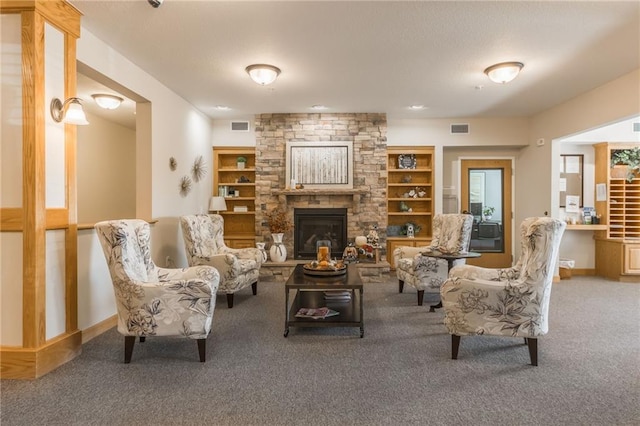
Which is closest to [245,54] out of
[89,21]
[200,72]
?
[200,72]

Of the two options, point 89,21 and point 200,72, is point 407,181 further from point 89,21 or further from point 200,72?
point 89,21

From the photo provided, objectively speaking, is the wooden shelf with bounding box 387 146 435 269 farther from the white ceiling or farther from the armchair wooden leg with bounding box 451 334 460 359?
the armchair wooden leg with bounding box 451 334 460 359

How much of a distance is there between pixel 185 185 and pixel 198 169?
0.59m

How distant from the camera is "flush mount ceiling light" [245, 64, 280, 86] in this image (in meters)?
3.96

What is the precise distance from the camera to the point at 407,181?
6.80m

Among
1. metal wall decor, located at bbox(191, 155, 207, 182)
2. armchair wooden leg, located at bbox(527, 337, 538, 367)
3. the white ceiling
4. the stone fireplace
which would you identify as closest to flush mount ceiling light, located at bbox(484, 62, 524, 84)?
the white ceiling

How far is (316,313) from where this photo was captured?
11.3ft

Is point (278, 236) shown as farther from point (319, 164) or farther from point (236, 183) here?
point (236, 183)

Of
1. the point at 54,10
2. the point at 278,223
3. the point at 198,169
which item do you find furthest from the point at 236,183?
the point at 54,10

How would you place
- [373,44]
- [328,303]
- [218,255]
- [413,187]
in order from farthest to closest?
1. [413,187]
2. [218,255]
3. [328,303]
4. [373,44]

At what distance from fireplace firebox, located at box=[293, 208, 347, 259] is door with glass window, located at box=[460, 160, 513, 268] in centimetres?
250

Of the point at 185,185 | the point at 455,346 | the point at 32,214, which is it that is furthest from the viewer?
the point at 185,185

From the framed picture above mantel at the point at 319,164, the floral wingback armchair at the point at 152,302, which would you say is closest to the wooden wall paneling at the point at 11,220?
the floral wingback armchair at the point at 152,302

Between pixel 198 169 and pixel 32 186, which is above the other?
pixel 198 169
